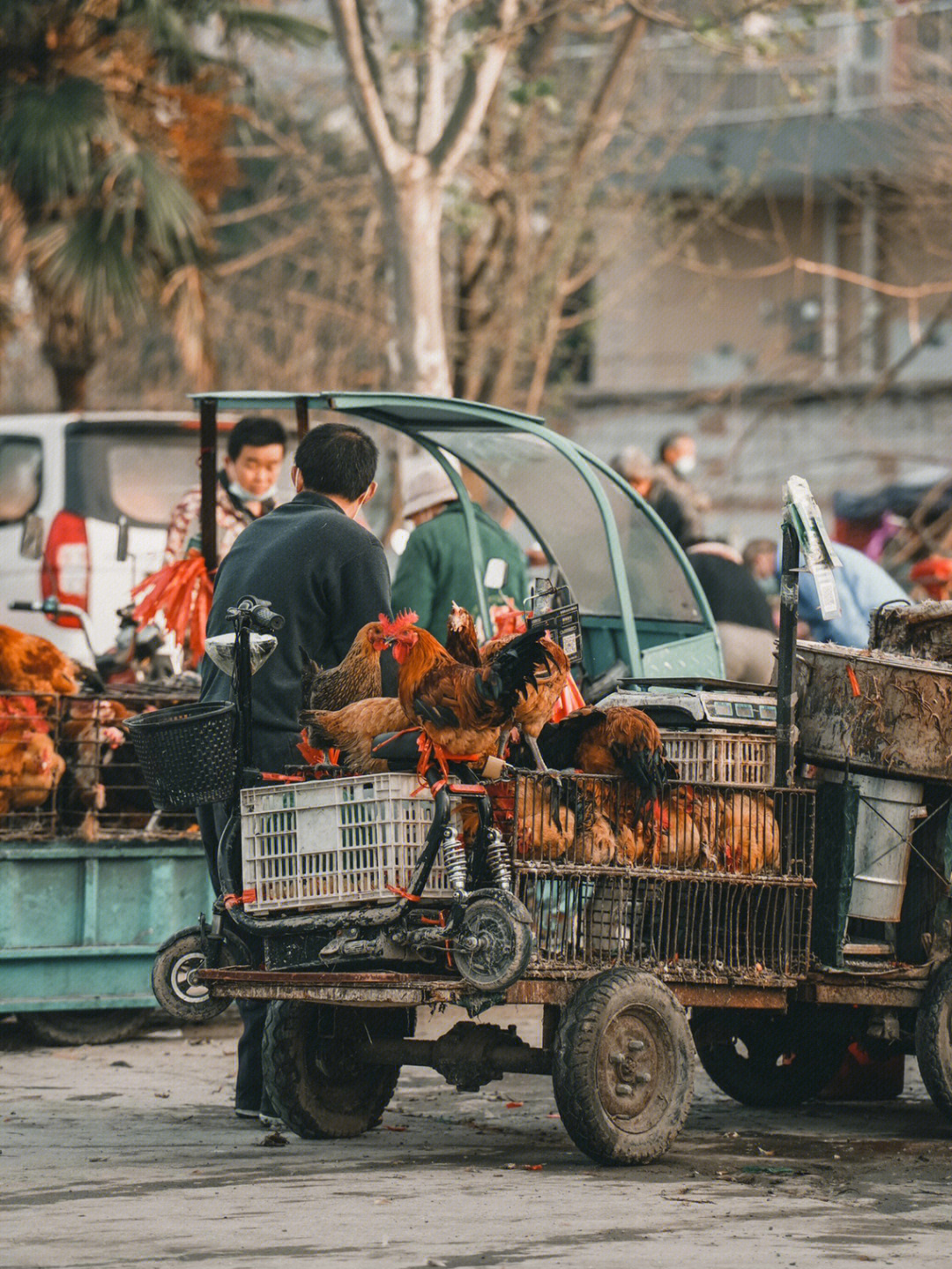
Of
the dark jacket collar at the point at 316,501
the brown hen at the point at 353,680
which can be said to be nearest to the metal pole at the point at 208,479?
the dark jacket collar at the point at 316,501

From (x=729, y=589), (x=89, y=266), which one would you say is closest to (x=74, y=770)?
(x=729, y=589)

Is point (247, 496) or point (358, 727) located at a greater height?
point (247, 496)

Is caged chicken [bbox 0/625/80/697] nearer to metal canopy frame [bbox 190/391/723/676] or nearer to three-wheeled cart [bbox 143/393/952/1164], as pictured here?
metal canopy frame [bbox 190/391/723/676]

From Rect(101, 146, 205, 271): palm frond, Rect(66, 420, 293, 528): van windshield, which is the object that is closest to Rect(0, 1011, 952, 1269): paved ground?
Rect(66, 420, 293, 528): van windshield

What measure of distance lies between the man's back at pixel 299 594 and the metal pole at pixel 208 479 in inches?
72.1

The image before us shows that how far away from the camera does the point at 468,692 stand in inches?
225

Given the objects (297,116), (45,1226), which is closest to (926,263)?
(297,116)

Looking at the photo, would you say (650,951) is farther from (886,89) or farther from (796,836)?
(886,89)

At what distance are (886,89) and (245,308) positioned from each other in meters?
9.61

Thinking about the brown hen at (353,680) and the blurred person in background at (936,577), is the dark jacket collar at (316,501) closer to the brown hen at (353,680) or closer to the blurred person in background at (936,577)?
the brown hen at (353,680)

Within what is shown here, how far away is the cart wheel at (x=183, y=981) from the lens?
6.18 meters

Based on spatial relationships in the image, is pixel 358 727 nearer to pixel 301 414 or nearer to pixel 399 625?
pixel 399 625

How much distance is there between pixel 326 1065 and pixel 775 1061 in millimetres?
1926

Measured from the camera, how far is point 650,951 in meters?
6.10
